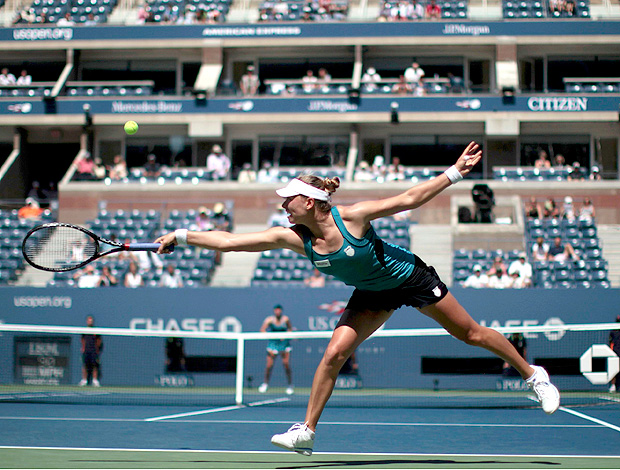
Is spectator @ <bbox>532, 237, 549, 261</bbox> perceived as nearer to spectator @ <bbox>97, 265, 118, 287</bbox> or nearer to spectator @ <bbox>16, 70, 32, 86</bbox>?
spectator @ <bbox>97, 265, 118, 287</bbox>

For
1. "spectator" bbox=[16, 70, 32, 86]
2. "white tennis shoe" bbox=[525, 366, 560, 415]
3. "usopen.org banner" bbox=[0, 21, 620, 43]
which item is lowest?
"white tennis shoe" bbox=[525, 366, 560, 415]

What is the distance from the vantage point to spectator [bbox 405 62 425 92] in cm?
2645

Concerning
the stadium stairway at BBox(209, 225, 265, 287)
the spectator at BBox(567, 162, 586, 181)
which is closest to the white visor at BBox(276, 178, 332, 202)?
the stadium stairway at BBox(209, 225, 265, 287)

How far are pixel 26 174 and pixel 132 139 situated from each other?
12.7ft

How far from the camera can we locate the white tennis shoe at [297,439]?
6.12 meters

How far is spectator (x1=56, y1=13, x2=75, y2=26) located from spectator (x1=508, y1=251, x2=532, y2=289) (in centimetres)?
1773

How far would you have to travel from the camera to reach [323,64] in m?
29.1

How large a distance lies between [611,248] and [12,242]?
14.5 metres

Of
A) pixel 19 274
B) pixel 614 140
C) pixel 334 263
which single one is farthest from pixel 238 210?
pixel 334 263

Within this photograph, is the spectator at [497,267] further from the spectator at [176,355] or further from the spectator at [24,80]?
the spectator at [24,80]

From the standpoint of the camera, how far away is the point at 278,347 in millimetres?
15414

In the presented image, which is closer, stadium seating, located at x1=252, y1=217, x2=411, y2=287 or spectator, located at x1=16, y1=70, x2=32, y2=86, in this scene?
stadium seating, located at x1=252, y1=217, x2=411, y2=287

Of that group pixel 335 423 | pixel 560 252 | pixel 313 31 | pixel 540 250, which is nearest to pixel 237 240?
pixel 335 423

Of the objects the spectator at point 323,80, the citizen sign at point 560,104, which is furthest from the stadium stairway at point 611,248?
the spectator at point 323,80
